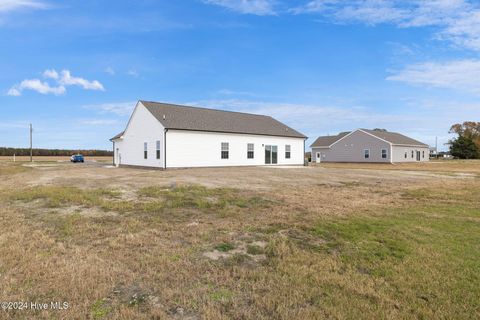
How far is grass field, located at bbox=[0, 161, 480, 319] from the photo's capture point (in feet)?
10.8

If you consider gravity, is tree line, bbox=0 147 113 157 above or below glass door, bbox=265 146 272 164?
above

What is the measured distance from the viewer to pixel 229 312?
3176 millimetres

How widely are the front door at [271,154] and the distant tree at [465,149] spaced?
51103mm

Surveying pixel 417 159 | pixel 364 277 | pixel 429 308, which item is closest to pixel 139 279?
pixel 364 277

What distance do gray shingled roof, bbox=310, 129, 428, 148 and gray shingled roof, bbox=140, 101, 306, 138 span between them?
19.8m

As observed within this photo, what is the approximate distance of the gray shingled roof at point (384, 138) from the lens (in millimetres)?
48119

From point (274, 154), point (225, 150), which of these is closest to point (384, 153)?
point (274, 154)

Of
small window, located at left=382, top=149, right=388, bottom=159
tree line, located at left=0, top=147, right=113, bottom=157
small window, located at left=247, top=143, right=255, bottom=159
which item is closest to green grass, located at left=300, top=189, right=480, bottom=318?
small window, located at left=247, top=143, right=255, bottom=159

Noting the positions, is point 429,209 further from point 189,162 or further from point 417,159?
point 417,159

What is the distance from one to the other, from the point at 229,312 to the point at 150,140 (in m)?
24.9

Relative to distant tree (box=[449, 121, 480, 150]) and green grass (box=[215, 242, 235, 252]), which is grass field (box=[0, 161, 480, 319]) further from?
distant tree (box=[449, 121, 480, 150])

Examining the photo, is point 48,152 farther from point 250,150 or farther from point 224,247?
point 224,247

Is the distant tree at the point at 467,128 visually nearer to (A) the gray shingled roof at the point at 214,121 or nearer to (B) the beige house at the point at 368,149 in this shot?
(B) the beige house at the point at 368,149

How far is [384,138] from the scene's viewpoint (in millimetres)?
47375
